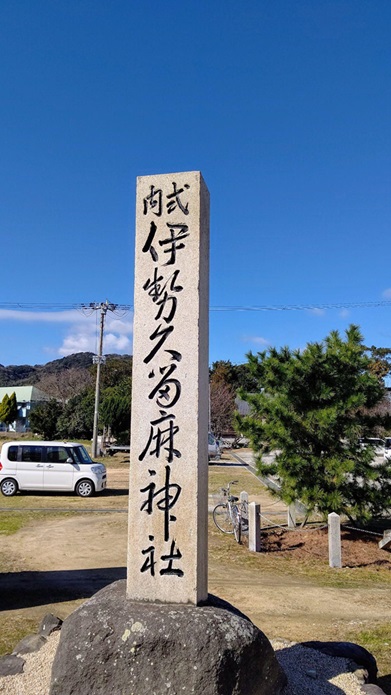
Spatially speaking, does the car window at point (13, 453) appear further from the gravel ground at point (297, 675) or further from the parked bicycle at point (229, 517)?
the gravel ground at point (297, 675)

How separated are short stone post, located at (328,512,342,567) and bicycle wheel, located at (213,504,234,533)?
122 inches

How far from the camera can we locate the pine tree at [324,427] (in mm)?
10586

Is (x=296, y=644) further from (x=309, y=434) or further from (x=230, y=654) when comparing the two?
(x=309, y=434)

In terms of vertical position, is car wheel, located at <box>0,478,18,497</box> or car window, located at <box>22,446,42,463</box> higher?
car window, located at <box>22,446,42,463</box>

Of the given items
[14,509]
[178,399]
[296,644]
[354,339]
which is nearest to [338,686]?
[296,644]

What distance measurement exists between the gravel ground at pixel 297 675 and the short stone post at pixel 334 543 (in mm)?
4679

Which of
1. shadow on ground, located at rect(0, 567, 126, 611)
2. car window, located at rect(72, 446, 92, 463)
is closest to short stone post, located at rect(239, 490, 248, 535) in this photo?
shadow on ground, located at rect(0, 567, 126, 611)

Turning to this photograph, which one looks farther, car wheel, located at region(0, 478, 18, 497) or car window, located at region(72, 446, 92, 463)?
car window, located at region(72, 446, 92, 463)

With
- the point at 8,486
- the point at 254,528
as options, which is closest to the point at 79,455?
the point at 8,486

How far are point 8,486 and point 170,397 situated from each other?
14648 mm

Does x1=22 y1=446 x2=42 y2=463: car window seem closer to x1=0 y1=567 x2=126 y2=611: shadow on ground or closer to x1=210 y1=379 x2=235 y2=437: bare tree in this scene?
x1=0 y1=567 x2=126 y2=611: shadow on ground

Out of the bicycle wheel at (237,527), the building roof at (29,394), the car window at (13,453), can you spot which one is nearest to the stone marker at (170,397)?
the bicycle wheel at (237,527)

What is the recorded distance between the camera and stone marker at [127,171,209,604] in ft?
14.0

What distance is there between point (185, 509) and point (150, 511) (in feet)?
1.01
